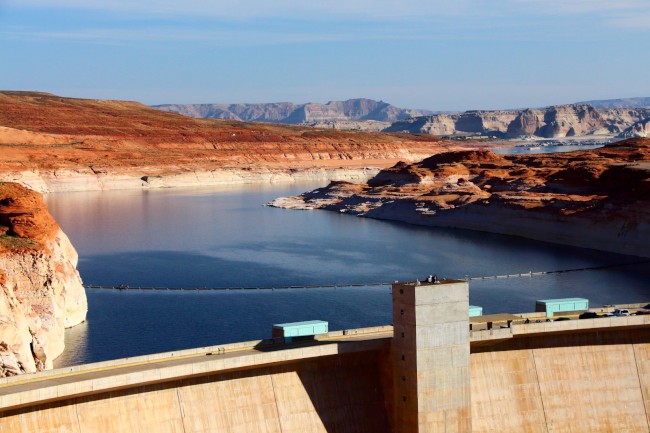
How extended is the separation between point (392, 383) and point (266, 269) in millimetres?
41456

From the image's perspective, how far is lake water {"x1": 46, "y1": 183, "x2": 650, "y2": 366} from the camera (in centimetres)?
4847

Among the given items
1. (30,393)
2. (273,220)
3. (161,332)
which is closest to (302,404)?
(30,393)

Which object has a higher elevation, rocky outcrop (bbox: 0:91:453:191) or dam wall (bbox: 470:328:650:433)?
rocky outcrop (bbox: 0:91:453:191)

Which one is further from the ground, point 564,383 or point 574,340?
point 574,340

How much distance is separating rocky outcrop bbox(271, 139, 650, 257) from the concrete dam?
46686mm

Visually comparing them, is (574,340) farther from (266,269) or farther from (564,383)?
(266,269)

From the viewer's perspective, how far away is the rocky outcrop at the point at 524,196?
270 ft

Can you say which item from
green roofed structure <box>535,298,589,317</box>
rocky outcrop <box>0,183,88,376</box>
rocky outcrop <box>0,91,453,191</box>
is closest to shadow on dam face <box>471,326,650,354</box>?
green roofed structure <box>535,298,589,317</box>

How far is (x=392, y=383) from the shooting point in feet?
95.9

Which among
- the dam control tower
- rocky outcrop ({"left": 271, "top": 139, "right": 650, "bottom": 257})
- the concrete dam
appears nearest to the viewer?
the concrete dam

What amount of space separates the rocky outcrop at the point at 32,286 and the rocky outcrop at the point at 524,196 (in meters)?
48.0

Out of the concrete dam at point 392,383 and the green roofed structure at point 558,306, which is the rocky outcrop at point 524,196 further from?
the concrete dam at point 392,383

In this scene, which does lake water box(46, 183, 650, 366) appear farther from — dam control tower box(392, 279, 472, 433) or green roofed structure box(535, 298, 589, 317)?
dam control tower box(392, 279, 472, 433)

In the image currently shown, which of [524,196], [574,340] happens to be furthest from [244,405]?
[524,196]
